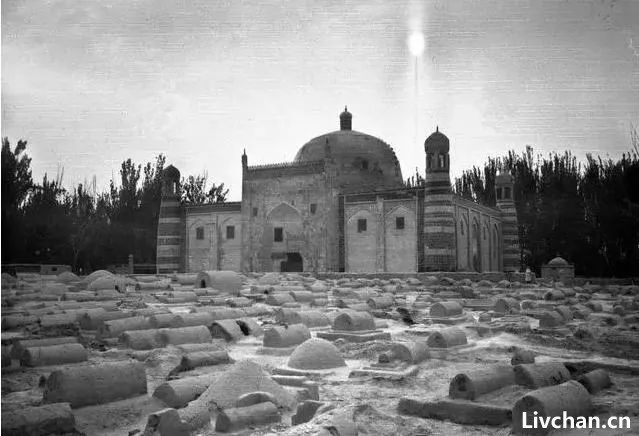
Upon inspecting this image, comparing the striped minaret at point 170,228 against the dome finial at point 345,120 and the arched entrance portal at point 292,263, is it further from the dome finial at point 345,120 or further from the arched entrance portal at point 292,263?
the dome finial at point 345,120

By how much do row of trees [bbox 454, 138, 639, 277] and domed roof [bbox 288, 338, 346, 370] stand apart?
27168mm

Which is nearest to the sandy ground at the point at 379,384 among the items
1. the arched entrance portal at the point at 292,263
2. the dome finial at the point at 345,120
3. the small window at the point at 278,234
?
the arched entrance portal at the point at 292,263

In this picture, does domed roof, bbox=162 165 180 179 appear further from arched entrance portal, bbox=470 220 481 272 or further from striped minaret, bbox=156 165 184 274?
arched entrance portal, bbox=470 220 481 272

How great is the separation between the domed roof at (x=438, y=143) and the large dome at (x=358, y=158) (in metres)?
5.25

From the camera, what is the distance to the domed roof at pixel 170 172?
3709 centimetres

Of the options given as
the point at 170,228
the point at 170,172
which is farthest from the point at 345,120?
the point at 170,228

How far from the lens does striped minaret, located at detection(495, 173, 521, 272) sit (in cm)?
3819

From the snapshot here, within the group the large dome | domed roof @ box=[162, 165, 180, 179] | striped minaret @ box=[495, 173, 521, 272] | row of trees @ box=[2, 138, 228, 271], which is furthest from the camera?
striped minaret @ box=[495, 173, 521, 272]

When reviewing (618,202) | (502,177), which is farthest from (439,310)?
(502,177)

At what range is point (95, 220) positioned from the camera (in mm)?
35438

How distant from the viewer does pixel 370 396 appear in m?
6.24

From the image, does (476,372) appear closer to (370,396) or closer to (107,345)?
(370,396)

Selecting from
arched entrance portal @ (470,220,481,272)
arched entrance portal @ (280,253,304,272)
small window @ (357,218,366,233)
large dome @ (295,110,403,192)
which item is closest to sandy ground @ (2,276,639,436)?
small window @ (357,218,366,233)

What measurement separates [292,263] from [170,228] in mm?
8250
